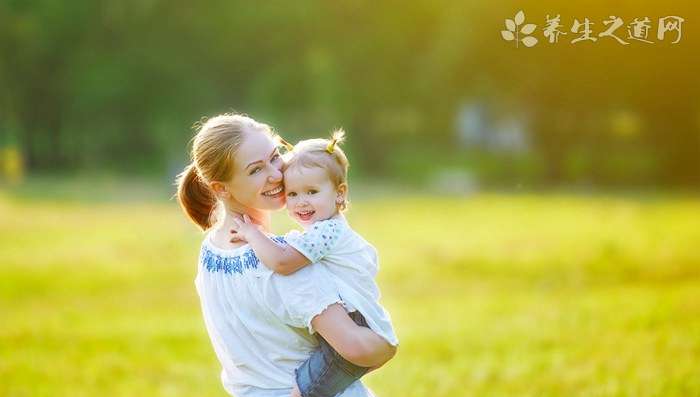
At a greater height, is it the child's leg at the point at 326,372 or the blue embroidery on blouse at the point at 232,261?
the blue embroidery on blouse at the point at 232,261

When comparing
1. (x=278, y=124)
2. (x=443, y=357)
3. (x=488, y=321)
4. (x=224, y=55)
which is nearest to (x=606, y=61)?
(x=278, y=124)

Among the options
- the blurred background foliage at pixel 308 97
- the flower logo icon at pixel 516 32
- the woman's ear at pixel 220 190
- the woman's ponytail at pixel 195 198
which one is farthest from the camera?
the blurred background foliage at pixel 308 97

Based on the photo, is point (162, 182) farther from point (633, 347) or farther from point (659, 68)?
point (633, 347)

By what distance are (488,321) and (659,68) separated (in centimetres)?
1343

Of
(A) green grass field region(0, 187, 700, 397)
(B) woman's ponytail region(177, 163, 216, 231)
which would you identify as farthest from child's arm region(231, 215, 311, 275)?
(A) green grass field region(0, 187, 700, 397)

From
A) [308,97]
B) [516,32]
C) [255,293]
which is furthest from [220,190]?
[308,97]

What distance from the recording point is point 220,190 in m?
2.72

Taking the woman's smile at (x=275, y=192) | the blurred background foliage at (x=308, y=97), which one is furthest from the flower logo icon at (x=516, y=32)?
the blurred background foliage at (x=308, y=97)

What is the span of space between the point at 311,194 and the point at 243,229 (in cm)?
20

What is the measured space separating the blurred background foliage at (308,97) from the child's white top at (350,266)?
2099 centimetres

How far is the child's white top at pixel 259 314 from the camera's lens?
2533mm

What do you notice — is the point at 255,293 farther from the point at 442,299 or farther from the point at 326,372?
the point at 442,299

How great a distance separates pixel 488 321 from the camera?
8.33 meters

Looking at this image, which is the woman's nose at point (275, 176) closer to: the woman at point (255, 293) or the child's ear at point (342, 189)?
the woman at point (255, 293)
